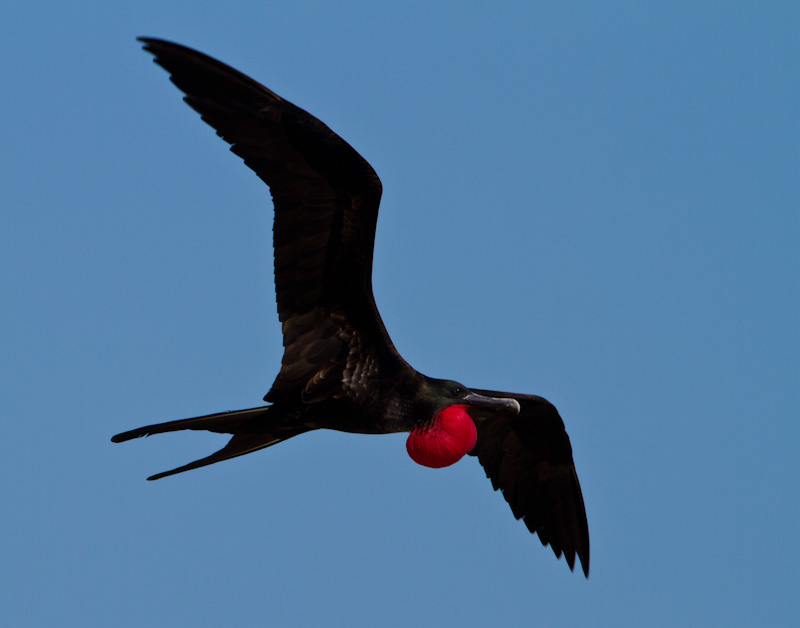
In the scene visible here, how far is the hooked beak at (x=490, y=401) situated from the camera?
645 centimetres

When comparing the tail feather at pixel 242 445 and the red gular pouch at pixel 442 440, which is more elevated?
the red gular pouch at pixel 442 440

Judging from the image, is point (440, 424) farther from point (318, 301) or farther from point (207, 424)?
point (207, 424)

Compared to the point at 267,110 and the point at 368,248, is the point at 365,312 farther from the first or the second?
the point at 267,110

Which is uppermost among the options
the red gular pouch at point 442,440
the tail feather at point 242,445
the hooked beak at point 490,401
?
the hooked beak at point 490,401

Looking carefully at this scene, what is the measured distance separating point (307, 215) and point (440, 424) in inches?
49.5

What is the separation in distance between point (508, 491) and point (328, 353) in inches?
77.1

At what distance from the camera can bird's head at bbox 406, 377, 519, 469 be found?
21.0 ft

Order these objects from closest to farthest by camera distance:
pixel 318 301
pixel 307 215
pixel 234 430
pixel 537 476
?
pixel 307 215
pixel 318 301
pixel 234 430
pixel 537 476

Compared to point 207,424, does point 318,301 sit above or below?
above

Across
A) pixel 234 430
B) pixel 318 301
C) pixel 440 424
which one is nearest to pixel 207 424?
pixel 234 430

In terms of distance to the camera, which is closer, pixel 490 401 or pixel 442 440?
pixel 442 440

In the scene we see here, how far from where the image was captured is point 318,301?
6320 mm

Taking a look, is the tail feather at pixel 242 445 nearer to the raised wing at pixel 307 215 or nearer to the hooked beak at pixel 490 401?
the raised wing at pixel 307 215

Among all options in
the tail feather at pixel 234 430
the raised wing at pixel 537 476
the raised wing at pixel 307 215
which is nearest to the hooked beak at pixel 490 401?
the raised wing at pixel 307 215
